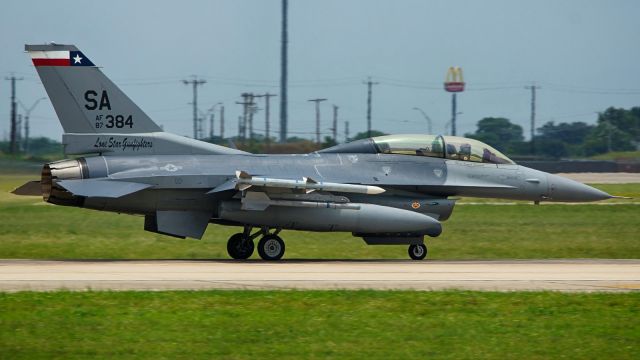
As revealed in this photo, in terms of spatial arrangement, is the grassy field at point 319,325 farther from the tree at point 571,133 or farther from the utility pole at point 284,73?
the tree at point 571,133

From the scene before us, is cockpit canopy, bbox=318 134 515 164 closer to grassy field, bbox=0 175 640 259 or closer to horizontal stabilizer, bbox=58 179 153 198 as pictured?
grassy field, bbox=0 175 640 259

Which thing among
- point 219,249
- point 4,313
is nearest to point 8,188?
point 219,249

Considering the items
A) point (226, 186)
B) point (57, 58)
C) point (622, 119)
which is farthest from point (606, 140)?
point (57, 58)

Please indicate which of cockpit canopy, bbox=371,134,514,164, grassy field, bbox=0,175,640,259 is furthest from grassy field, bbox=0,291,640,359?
grassy field, bbox=0,175,640,259

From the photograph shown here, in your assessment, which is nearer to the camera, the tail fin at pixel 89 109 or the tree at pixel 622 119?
the tail fin at pixel 89 109

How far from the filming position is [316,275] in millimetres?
18156

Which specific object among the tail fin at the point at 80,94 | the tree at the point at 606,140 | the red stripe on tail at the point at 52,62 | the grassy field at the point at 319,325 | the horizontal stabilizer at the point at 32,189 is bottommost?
the grassy field at the point at 319,325

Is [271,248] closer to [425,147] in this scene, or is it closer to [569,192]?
[425,147]

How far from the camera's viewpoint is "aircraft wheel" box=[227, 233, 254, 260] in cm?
2273

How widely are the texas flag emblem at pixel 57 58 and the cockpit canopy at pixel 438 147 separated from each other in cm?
644

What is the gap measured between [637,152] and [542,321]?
72.9 m

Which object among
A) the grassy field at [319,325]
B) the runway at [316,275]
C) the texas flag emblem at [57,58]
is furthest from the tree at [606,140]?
the grassy field at [319,325]

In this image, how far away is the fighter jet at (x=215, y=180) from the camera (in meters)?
21.1

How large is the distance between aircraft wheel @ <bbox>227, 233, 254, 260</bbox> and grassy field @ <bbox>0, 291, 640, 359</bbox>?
295 inches
